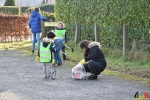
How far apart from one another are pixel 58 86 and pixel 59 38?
4027 millimetres

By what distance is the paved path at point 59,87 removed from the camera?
9.49m

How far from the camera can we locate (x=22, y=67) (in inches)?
567

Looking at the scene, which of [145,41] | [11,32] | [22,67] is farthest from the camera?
[11,32]

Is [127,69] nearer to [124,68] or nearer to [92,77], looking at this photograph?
[124,68]

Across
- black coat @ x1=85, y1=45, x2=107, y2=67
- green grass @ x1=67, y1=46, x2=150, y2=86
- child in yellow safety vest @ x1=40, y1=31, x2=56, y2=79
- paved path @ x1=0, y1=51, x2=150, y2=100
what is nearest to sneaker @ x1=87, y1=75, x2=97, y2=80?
paved path @ x1=0, y1=51, x2=150, y2=100

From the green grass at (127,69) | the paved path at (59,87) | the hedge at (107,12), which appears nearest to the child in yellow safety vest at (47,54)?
the paved path at (59,87)

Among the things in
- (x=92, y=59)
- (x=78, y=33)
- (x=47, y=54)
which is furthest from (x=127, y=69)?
(x=78, y=33)

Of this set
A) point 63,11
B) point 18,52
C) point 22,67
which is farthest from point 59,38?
point 63,11

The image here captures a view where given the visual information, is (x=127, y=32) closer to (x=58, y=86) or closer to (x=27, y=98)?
(x=58, y=86)

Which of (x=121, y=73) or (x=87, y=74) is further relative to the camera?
(x=121, y=73)

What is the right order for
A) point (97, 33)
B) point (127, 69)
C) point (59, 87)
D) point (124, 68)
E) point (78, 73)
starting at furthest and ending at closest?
point (97, 33), point (124, 68), point (127, 69), point (78, 73), point (59, 87)

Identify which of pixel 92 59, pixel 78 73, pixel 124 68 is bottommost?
pixel 124 68

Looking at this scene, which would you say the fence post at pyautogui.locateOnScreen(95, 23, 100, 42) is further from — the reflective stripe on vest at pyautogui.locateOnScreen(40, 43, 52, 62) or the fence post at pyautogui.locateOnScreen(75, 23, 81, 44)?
the reflective stripe on vest at pyautogui.locateOnScreen(40, 43, 52, 62)

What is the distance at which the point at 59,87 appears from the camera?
10.6 m
